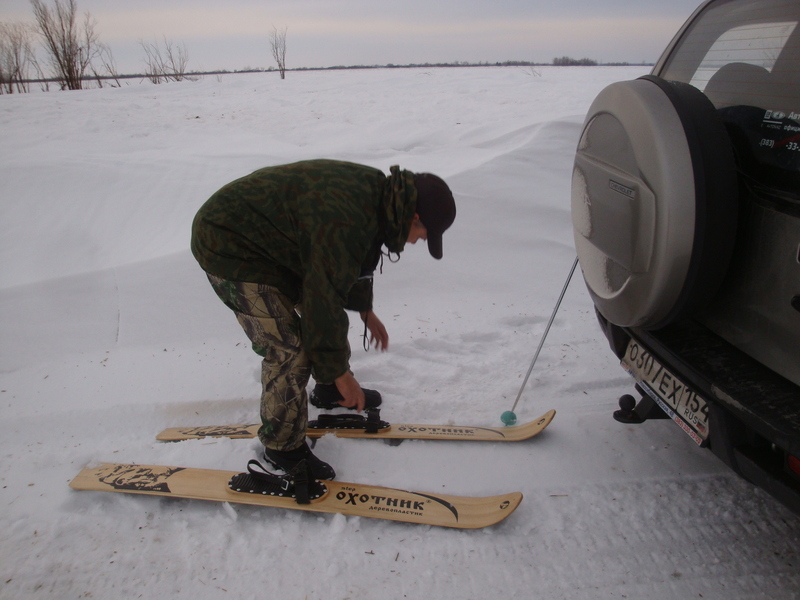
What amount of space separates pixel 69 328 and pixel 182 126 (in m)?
5.82

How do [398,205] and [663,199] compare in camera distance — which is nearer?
[663,199]

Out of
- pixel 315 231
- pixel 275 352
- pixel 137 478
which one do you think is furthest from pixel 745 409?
pixel 137 478

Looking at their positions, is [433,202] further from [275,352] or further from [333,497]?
[333,497]

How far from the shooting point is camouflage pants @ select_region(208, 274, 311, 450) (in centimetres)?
203

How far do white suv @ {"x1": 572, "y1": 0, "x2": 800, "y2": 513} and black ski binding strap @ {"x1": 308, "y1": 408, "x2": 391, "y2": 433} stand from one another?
52.0 inches

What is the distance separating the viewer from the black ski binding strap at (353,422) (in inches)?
104

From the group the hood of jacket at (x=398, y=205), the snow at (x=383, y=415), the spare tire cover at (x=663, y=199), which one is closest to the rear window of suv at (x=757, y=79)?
the spare tire cover at (x=663, y=199)

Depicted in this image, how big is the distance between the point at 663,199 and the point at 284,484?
1.89 m

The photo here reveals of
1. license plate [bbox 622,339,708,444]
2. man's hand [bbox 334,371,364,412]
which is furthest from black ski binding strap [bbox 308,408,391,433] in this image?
license plate [bbox 622,339,708,444]

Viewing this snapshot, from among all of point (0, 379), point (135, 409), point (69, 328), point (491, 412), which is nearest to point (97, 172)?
point (69, 328)

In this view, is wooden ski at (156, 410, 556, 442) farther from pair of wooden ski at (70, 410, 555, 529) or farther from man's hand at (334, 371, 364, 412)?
man's hand at (334, 371, 364, 412)

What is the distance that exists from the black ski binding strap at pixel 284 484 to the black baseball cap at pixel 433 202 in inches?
45.1

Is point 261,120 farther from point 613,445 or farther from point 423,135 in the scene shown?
point 613,445

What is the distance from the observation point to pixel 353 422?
2693 millimetres
